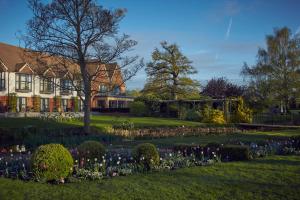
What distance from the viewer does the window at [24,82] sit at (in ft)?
139

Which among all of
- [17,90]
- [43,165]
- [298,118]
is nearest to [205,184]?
[43,165]

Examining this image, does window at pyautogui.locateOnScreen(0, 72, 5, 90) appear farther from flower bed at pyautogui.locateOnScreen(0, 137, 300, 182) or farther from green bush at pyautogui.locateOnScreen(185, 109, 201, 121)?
flower bed at pyautogui.locateOnScreen(0, 137, 300, 182)

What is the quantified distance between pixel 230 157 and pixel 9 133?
10358 mm

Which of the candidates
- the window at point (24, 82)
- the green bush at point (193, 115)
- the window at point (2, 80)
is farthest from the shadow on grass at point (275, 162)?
the window at point (24, 82)

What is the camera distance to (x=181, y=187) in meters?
7.25

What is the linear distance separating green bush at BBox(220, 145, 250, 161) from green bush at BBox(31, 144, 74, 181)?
550 centimetres

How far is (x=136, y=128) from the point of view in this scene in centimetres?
2203

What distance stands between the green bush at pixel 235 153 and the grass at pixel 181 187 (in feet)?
6.23

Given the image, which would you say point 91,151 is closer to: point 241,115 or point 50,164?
point 50,164

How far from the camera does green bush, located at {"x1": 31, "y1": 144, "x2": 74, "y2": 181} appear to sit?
768 cm

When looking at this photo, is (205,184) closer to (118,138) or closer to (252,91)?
(118,138)

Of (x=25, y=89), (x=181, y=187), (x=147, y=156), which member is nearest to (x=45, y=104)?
(x=25, y=89)

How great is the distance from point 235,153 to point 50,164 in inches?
242

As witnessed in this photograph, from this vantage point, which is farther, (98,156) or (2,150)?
(2,150)
